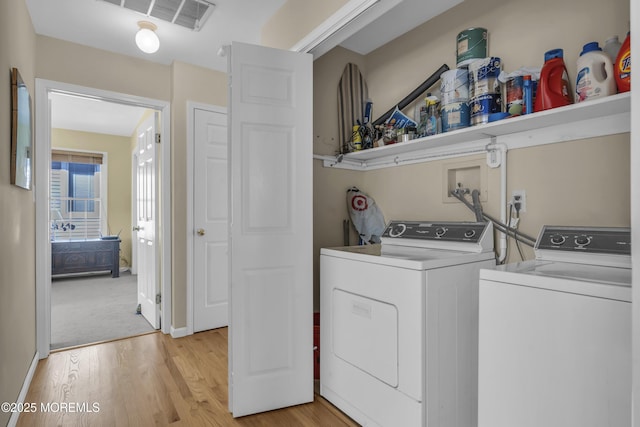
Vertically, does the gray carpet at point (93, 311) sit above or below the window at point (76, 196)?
below

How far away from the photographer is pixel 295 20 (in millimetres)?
2191

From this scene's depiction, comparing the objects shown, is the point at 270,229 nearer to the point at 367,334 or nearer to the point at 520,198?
the point at 367,334

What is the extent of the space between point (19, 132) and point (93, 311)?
263 cm

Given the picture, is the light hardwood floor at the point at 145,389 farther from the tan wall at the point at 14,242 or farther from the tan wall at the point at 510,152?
the tan wall at the point at 510,152

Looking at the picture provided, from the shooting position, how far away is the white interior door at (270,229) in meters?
1.87

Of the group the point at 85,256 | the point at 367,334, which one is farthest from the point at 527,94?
the point at 85,256

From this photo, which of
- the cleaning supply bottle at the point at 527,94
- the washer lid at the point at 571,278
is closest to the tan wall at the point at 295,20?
the cleaning supply bottle at the point at 527,94

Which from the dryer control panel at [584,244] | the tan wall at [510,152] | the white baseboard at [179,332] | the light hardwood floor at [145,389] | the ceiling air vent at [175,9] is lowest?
the light hardwood floor at [145,389]

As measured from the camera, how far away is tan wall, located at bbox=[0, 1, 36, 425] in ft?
5.34

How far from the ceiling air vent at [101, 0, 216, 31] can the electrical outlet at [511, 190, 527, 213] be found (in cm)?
219

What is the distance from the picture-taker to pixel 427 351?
1442mm

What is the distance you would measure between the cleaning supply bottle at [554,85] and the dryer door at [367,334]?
3.76 feet

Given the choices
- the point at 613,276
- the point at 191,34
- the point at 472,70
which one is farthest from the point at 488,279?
the point at 191,34

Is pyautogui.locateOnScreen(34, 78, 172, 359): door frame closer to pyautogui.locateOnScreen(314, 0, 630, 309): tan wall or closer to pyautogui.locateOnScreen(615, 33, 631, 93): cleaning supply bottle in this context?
pyautogui.locateOnScreen(314, 0, 630, 309): tan wall
